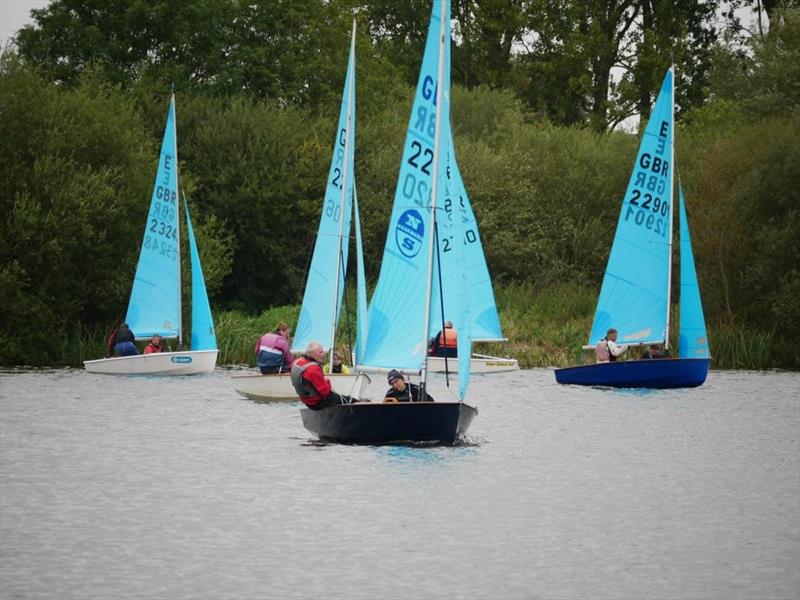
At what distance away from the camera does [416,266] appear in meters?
23.3

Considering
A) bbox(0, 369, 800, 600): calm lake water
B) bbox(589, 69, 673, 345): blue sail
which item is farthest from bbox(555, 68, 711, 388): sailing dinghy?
bbox(0, 369, 800, 600): calm lake water

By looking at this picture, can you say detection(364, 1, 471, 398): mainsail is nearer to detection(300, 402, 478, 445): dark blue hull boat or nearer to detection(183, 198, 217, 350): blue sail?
detection(300, 402, 478, 445): dark blue hull boat

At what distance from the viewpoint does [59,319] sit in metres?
43.6

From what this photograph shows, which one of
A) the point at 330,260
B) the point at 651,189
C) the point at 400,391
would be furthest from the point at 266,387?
the point at 651,189

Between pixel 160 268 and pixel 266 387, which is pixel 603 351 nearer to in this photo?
pixel 266 387

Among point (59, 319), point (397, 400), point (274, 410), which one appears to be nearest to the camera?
point (397, 400)

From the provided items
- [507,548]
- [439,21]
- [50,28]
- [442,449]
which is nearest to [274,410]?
[442,449]

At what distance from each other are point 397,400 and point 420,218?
2846 mm

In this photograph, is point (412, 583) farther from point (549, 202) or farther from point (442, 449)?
point (549, 202)

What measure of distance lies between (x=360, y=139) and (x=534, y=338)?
1451 centimetres

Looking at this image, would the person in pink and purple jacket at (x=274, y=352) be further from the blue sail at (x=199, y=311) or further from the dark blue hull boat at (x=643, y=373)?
the dark blue hull boat at (x=643, y=373)

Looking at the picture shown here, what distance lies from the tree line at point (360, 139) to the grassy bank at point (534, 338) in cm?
89

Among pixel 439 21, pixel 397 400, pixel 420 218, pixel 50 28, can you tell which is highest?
pixel 50 28

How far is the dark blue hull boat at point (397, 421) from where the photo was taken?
72.0ft
